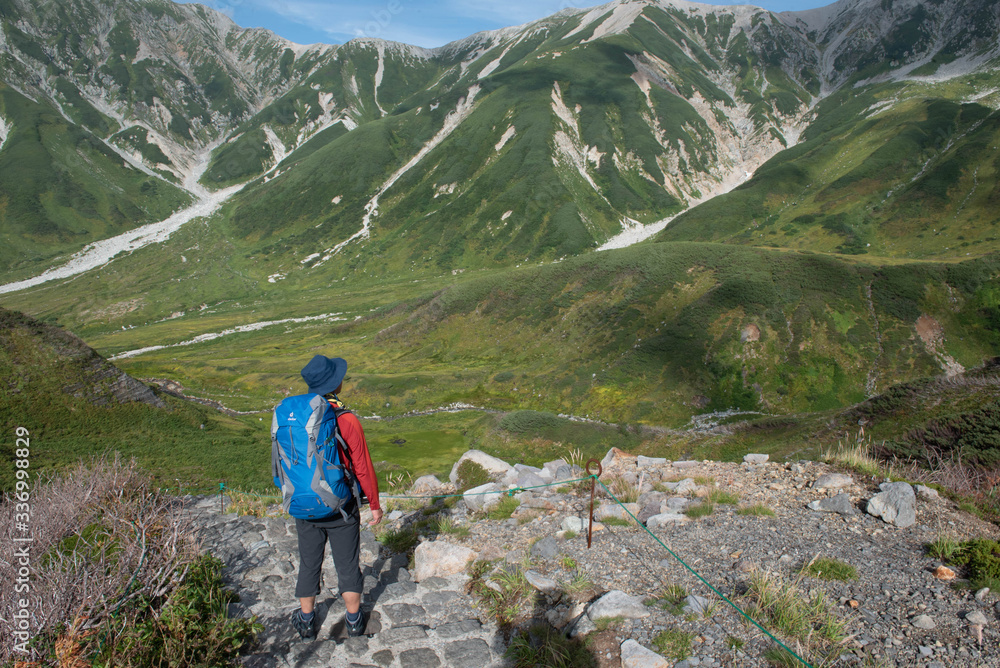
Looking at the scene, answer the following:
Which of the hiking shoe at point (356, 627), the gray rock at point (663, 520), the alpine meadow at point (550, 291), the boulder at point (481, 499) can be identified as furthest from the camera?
the alpine meadow at point (550, 291)

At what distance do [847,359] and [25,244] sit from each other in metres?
206

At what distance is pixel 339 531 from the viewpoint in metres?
7.20

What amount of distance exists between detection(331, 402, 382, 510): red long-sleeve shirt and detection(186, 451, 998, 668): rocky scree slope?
228 centimetres

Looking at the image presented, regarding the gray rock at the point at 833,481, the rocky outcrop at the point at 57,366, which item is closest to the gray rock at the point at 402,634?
the gray rock at the point at 833,481

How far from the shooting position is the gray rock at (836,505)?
9391 mm

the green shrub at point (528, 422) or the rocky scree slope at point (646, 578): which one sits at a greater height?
the rocky scree slope at point (646, 578)

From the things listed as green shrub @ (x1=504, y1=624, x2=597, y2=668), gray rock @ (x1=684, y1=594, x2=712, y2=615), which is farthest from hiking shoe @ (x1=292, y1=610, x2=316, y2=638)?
gray rock @ (x1=684, y1=594, x2=712, y2=615)

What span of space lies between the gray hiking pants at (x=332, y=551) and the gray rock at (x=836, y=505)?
8808mm

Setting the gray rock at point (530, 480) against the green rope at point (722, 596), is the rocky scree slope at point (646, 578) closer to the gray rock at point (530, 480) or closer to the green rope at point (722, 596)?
the green rope at point (722, 596)

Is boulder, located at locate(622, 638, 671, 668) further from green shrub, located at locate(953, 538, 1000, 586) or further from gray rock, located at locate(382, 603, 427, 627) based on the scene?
green shrub, located at locate(953, 538, 1000, 586)

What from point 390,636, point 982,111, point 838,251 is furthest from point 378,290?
point 982,111

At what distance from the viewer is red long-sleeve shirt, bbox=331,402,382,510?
23.4 ft

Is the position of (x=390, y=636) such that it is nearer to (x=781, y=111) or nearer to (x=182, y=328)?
(x=182, y=328)

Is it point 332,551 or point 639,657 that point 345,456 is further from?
point 639,657
